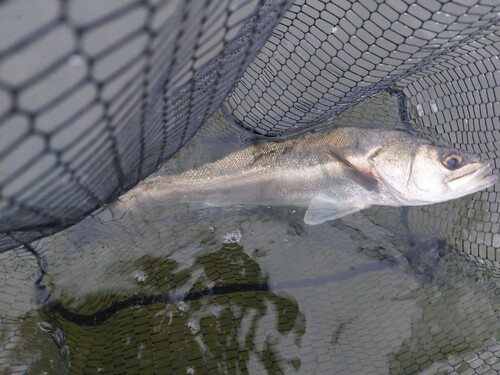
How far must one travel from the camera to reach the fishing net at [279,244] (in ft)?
7.36

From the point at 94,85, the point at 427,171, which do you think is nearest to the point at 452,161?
the point at 427,171

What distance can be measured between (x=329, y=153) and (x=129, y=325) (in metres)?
1.59

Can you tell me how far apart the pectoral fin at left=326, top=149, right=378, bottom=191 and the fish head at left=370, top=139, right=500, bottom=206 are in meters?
0.07

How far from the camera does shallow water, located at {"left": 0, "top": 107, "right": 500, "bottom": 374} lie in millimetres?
2925

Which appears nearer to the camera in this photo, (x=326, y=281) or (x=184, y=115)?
(x=184, y=115)

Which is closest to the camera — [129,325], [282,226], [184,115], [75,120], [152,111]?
[75,120]

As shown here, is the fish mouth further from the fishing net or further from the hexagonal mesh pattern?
the hexagonal mesh pattern

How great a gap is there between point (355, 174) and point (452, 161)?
1.87ft

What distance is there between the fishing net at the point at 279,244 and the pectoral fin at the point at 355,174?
366 mm

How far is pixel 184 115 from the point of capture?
2262 mm

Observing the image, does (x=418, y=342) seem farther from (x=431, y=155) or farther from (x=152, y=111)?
(x=152, y=111)

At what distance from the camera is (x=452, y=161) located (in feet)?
10.1

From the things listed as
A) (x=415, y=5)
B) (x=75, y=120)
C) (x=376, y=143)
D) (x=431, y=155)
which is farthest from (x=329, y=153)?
(x=75, y=120)

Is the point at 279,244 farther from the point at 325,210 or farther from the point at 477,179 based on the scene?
the point at 477,179
